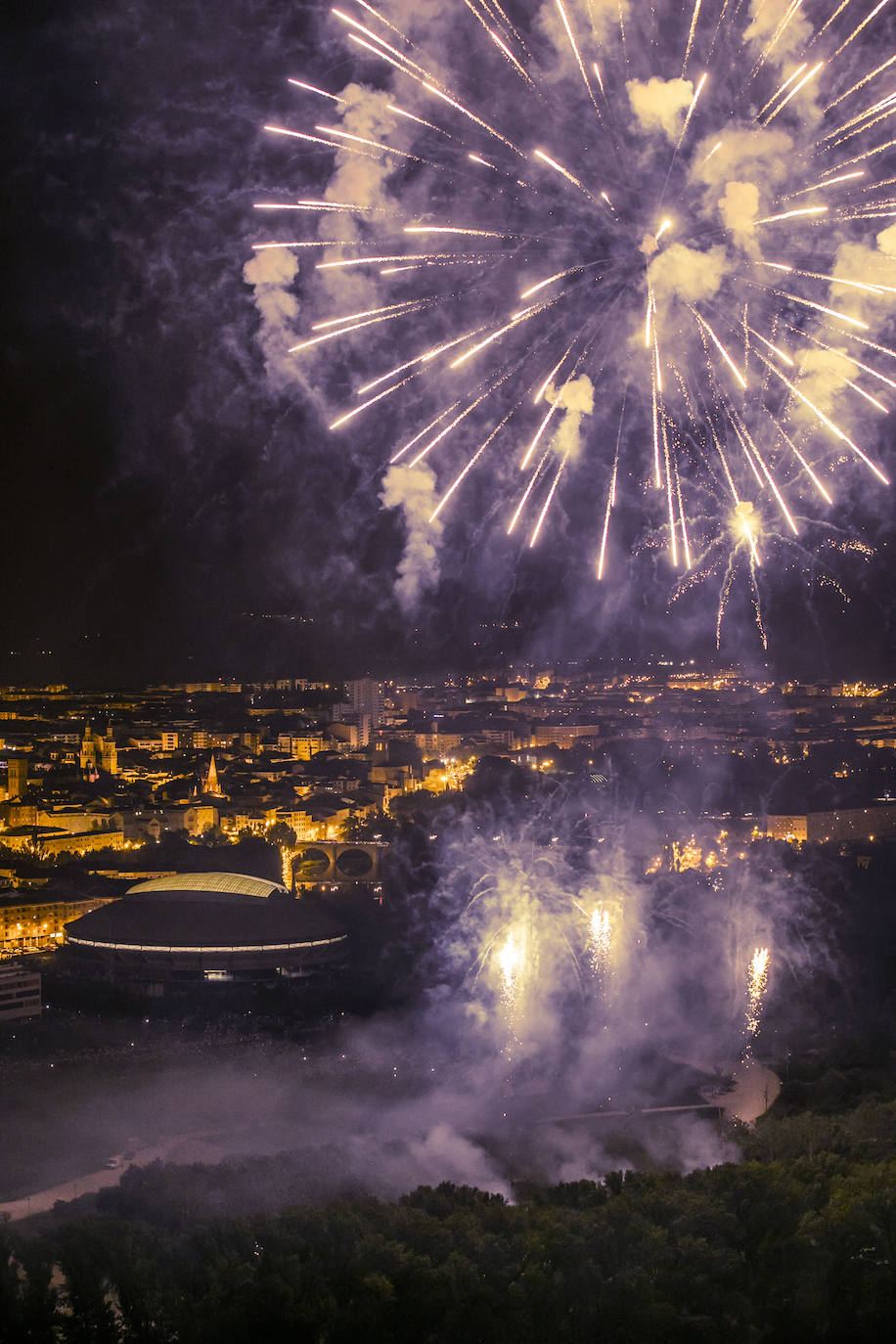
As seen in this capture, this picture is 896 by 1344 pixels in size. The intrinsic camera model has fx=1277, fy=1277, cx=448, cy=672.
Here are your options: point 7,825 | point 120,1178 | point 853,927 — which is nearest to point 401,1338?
point 120,1178

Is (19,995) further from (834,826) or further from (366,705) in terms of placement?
(366,705)

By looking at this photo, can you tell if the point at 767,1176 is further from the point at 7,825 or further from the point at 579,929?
the point at 7,825

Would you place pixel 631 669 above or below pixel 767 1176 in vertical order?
above

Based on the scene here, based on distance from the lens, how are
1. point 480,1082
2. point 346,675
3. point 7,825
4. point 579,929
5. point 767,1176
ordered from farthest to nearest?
point 346,675 → point 7,825 → point 579,929 → point 480,1082 → point 767,1176

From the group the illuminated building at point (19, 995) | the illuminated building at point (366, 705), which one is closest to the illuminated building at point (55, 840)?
the illuminated building at point (19, 995)

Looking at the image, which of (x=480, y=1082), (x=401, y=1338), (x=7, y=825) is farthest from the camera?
(x=7, y=825)

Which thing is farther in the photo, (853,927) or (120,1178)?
(853,927)

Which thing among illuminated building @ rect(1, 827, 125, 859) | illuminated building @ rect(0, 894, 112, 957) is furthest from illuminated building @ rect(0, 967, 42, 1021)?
illuminated building @ rect(1, 827, 125, 859)

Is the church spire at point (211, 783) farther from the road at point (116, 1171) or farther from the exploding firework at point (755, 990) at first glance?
the road at point (116, 1171)
